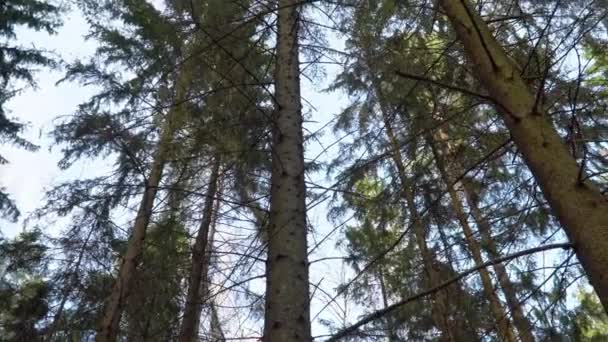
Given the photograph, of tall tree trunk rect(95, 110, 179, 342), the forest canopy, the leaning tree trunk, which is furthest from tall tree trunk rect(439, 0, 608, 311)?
the leaning tree trunk

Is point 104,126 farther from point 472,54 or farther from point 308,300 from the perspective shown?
point 472,54

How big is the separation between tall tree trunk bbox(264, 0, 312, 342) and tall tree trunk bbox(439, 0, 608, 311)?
3.78ft

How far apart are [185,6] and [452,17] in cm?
521

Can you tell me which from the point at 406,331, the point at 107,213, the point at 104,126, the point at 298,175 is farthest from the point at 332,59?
the point at 406,331

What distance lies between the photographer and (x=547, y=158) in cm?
163

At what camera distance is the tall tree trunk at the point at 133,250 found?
5.23 meters

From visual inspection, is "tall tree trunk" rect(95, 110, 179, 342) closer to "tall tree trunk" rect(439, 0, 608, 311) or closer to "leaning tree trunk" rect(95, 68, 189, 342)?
"leaning tree trunk" rect(95, 68, 189, 342)

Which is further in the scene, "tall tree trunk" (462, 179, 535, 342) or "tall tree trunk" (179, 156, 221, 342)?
"tall tree trunk" (179, 156, 221, 342)

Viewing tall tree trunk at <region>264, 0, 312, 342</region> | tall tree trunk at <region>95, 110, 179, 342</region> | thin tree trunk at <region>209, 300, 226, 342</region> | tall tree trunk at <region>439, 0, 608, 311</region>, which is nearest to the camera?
tall tree trunk at <region>439, 0, 608, 311</region>

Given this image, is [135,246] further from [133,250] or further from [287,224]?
[287,224]

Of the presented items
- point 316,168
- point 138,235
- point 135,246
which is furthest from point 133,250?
point 316,168

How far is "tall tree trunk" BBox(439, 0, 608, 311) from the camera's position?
1.34m

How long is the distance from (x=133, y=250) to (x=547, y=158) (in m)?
5.62

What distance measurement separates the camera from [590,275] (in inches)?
52.4
